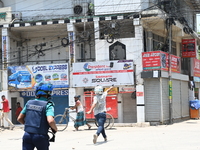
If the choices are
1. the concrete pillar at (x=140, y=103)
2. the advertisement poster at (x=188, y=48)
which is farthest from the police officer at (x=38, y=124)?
the advertisement poster at (x=188, y=48)

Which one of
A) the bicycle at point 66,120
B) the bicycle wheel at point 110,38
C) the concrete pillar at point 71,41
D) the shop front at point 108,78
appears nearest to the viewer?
the bicycle at point 66,120

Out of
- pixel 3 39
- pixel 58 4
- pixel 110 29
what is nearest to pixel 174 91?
pixel 110 29

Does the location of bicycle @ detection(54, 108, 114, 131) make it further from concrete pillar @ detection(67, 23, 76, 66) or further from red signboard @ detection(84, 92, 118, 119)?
concrete pillar @ detection(67, 23, 76, 66)

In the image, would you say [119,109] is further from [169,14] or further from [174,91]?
[169,14]

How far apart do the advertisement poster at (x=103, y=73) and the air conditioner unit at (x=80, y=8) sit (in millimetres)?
3591

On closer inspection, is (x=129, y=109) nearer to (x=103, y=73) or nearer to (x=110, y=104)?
(x=110, y=104)

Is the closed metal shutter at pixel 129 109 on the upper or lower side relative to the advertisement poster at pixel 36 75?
lower

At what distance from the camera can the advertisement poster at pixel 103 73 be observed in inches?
786

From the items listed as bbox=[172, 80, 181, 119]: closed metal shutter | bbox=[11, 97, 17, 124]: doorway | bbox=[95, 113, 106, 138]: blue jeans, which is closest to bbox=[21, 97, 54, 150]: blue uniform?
bbox=[95, 113, 106, 138]: blue jeans

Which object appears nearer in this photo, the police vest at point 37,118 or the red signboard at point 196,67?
the police vest at point 37,118

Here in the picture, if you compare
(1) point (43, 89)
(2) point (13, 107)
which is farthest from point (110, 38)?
(1) point (43, 89)

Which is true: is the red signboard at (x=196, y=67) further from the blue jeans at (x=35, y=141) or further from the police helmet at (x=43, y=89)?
the blue jeans at (x=35, y=141)

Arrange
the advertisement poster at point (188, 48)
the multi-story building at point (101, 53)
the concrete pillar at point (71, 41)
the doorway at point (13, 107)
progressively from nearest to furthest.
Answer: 1. the multi-story building at point (101, 53)
2. the concrete pillar at point (71, 41)
3. the doorway at point (13, 107)
4. the advertisement poster at point (188, 48)

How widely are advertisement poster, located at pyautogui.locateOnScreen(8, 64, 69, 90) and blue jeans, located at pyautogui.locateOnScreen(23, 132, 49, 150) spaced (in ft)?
50.8
